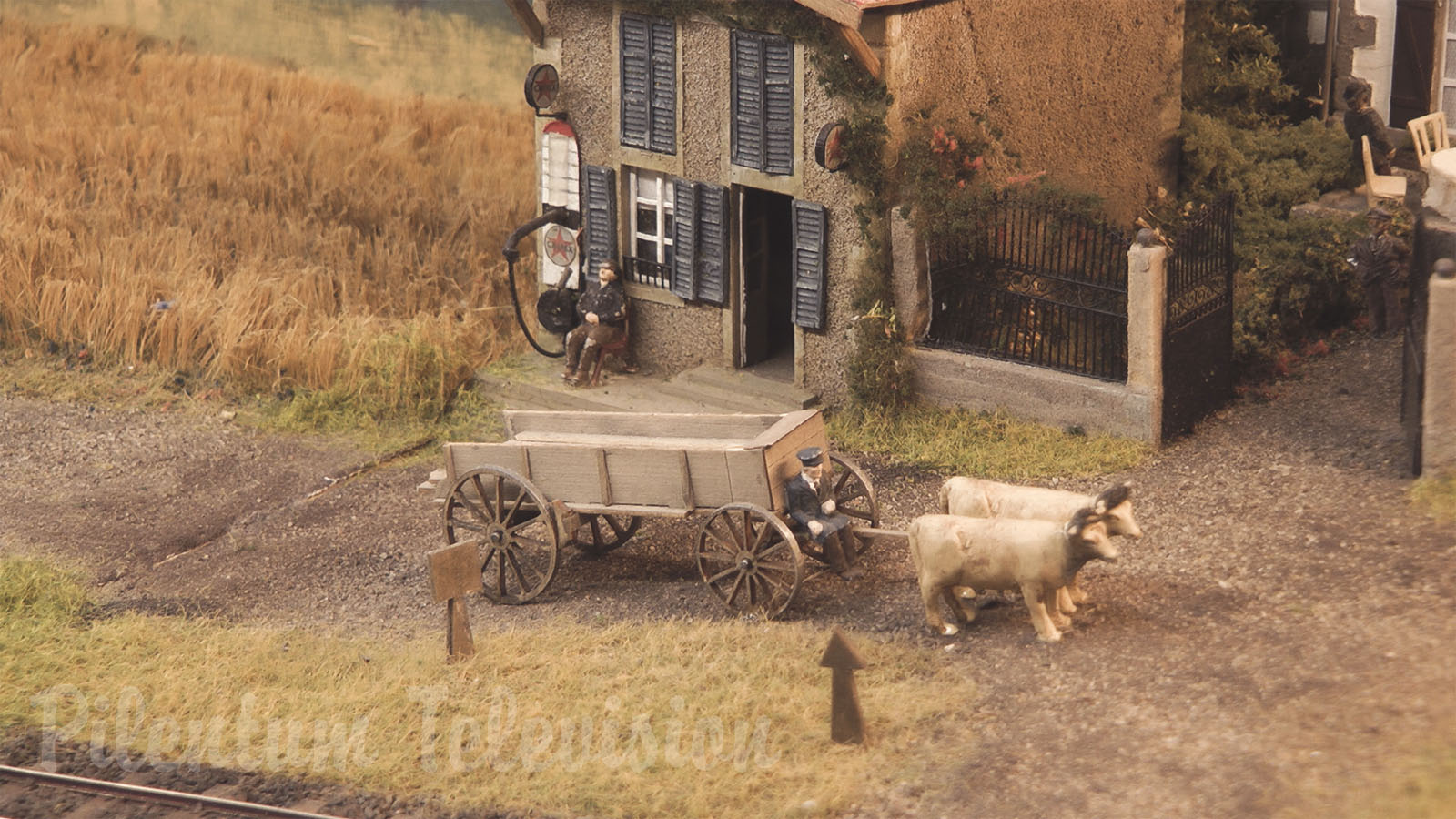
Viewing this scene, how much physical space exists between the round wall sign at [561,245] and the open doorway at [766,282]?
1772mm

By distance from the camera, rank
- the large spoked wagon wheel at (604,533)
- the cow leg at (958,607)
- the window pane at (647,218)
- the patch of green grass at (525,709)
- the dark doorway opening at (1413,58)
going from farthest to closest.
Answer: the dark doorway opening at (1413,58) < the window pane at (647,218) < the large spoked wagon wheel at (604,533) < the cow leg at (958,607) < the patch of green grass at (525,709)

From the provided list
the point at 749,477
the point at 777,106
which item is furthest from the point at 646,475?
the point at 777,106

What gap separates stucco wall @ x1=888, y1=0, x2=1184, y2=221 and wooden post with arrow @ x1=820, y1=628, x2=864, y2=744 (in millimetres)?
5831

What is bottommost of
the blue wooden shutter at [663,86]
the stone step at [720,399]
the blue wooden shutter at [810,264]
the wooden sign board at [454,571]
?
the wooden sign board at [454,571]

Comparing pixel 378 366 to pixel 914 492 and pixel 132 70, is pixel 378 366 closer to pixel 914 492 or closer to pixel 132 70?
pixel 914 492

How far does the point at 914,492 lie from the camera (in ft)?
45.5

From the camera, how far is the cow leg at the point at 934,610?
1122cm

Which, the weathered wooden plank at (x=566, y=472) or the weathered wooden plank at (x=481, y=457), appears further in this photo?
the weathered wooden plank at (x=481, y=457)

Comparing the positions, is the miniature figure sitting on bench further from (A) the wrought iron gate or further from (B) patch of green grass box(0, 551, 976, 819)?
(A) the wrought iron gate

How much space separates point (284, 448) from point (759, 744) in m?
7.31

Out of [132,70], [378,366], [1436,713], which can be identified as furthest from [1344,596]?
[132,70]

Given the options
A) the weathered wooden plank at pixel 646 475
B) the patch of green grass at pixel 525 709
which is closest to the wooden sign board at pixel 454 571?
the patch of green grass at pixel 525 709

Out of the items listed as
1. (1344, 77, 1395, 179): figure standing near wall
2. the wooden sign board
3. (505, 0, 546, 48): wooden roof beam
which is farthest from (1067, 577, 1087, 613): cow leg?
(505, 0, 546, 48): wooden roof beam

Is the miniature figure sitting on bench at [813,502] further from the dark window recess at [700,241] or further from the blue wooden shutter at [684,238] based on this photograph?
the blue wooden shutter at [684,238]
